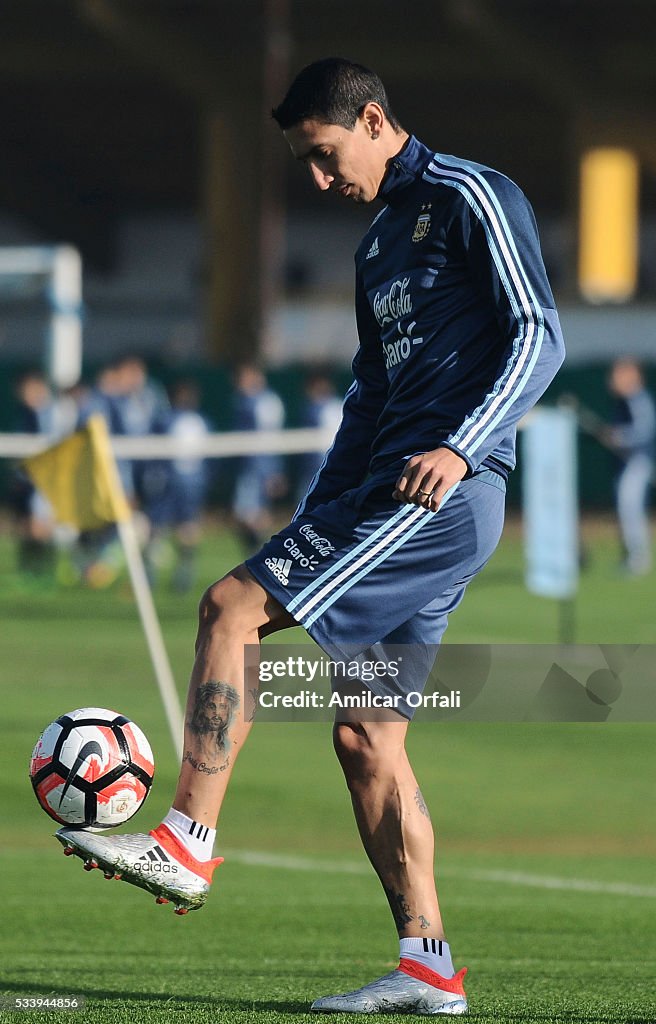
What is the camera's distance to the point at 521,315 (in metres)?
4.14

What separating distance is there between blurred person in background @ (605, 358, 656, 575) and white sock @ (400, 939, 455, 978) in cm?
1748

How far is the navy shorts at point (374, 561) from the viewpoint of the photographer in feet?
13.5

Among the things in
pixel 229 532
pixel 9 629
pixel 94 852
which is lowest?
pixel 94 852

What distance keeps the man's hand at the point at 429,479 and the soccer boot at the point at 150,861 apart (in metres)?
0.96

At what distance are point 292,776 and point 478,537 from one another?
606 cm

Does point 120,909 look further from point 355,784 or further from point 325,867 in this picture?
point 355,784

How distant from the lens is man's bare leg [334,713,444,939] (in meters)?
4.39

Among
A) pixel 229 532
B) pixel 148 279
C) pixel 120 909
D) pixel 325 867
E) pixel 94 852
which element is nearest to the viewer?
pixel 94 852

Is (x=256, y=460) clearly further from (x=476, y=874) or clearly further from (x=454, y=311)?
(x=454, y=311)

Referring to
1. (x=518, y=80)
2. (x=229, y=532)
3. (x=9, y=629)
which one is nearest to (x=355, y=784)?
(x=9, y=629)

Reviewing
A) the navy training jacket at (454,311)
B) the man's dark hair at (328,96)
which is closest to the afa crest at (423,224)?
the navy training jacket at (454,311)

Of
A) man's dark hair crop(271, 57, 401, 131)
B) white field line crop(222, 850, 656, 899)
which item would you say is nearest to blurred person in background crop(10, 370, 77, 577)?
white field line crop(222, 850, 656, 899)

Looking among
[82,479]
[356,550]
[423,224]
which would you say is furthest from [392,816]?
[82,479]

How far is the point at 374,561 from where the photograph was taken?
417 cm
